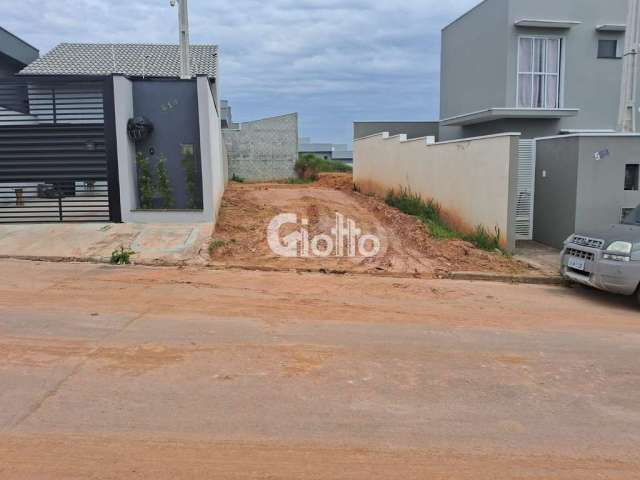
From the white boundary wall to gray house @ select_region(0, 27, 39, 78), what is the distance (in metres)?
17.5

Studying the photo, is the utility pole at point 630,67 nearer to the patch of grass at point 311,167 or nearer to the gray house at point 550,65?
the gray house at point 550,65

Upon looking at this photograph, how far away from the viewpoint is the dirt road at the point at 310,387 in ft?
11.5

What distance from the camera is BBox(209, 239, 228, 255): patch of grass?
11039mm

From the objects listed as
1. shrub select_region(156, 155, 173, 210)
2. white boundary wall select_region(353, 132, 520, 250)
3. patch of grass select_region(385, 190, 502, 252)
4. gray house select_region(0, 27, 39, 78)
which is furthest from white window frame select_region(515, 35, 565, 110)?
gray house select_region(0, 27, 39, 78)

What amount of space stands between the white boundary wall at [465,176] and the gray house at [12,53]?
1753 centimetres

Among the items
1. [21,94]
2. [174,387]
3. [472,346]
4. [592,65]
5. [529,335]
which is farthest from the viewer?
[592,65]

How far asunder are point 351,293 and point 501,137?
17.2ft

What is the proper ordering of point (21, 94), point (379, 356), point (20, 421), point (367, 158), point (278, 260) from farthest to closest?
point (367, 158) → point (21, 94) → point (278, 260) → point (379, 356) → point (20, 421)

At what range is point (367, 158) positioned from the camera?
23.0m

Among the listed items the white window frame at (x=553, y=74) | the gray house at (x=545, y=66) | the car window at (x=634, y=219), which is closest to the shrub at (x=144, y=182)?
the car window at (x=634, y=219)

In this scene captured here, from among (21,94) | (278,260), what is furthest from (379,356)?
(21,94)

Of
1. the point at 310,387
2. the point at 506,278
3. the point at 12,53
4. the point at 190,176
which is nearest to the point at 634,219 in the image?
the point at 506,278

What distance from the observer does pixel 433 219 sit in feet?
48.0

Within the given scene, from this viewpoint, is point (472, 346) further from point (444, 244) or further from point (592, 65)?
point (592, 65)
